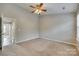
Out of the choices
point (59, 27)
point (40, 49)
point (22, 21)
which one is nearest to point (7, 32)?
point (22, 21)

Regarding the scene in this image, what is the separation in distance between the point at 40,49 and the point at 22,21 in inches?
16.4

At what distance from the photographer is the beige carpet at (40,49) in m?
1.39

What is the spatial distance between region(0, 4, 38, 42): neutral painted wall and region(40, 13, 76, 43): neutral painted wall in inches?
4.0

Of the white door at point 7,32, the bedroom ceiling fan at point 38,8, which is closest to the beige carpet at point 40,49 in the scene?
the white door at point 7,32

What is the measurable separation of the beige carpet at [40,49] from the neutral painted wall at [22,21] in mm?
87

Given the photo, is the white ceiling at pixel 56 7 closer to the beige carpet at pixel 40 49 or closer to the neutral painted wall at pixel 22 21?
the neutral painted wall at pixel 22 21

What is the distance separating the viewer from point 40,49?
1.41m

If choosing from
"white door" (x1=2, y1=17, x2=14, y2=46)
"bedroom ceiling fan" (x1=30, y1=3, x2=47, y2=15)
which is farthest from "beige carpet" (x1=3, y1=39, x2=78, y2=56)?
"bedroom ceiling fan" (x1=30, y1=3, x2=47, y2=15)

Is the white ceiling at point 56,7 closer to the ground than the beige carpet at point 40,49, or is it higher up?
higher up

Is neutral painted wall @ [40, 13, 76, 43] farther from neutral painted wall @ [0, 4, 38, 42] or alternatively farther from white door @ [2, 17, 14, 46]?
white door @ [2, 17, 14, 46]

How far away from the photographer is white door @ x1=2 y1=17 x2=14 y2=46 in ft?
4.49

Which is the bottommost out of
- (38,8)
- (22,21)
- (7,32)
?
(7,32)

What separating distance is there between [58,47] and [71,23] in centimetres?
34

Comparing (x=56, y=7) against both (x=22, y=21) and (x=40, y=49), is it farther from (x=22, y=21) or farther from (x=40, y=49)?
(x=40, y=49)
